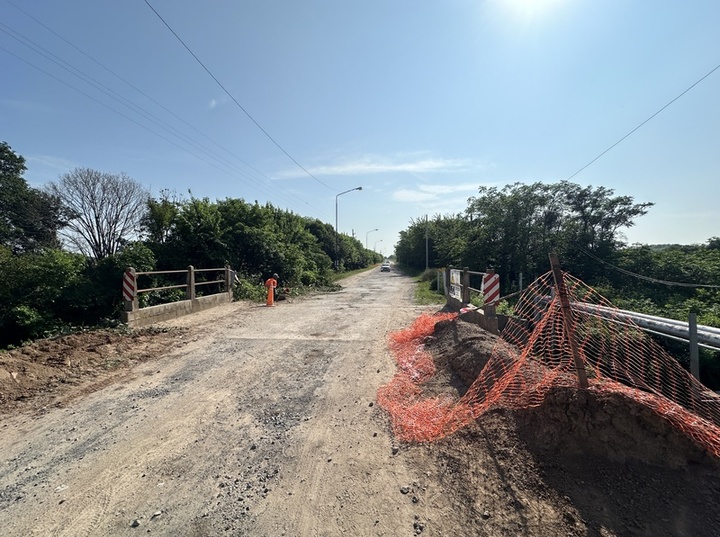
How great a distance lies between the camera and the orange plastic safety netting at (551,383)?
3086mm

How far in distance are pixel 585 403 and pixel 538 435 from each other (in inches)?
18.5

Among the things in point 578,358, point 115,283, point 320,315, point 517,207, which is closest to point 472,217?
point 517,207

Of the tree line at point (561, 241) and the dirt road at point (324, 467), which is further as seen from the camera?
the tree line at point (561, 241)

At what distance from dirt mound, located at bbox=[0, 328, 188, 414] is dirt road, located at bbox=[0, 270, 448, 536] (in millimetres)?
505

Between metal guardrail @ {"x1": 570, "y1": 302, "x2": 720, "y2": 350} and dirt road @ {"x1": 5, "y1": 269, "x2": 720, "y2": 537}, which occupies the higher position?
metal guardrail @ {"x1": 570, "y1": 302, "x2": 720, "y2": 350}

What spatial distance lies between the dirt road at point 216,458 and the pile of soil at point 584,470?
0.53 m

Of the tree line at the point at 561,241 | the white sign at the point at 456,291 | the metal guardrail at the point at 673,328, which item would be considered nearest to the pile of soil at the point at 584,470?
the metal guardrail at the point at 673,328

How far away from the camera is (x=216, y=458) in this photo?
3.12 metres

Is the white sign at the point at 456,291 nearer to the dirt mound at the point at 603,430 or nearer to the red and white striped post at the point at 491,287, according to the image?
the red and white striped post at the point at 491,287

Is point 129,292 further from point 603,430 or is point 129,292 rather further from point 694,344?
point 694,344

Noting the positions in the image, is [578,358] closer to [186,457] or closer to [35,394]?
[186,457]

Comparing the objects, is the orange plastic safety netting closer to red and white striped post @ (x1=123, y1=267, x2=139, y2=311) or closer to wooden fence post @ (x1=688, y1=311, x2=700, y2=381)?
wooden fence post @ (x1=688, y1=311, x2=700, y2=381)

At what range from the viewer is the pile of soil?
2219 mm

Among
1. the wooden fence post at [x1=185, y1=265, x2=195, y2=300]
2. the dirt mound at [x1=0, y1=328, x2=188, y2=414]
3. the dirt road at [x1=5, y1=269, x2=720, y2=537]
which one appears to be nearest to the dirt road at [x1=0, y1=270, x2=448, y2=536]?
the dirt road at [x1=5, y1=269, x2=720, y2=537]
